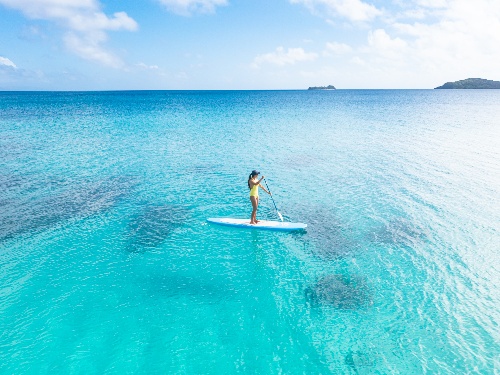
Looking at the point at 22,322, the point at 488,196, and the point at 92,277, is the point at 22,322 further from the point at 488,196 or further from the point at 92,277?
the point at 488,196

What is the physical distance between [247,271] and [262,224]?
4447 millimetres

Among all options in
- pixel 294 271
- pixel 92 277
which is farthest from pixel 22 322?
pixel 294 271

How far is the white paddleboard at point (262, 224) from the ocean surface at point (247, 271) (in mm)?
374

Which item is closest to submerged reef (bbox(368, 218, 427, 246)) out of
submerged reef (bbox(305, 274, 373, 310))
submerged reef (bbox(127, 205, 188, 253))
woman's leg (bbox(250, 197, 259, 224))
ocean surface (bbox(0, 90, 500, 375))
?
ocean surface (bbox(0, 90, 500, 375))

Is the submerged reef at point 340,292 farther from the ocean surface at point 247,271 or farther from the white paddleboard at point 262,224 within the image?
the white paddleboard at point 262,224

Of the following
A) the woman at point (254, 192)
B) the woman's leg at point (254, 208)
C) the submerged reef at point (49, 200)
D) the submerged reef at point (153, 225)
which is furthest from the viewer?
the submerged reef at point (49, 200)

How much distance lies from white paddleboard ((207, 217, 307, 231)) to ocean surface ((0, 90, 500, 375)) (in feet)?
1.23

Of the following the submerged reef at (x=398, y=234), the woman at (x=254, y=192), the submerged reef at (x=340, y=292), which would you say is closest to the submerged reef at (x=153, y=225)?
the woman at (x=254, y=192)

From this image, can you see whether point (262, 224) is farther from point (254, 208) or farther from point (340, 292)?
point (340, 292)

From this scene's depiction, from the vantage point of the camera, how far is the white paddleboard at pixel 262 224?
18.4 m

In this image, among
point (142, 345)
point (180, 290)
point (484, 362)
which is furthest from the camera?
point (180, 290)

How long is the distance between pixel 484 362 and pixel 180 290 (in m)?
10.6

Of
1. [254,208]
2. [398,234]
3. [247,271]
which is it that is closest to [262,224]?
[254,208]

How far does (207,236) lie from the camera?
17.7 meters
